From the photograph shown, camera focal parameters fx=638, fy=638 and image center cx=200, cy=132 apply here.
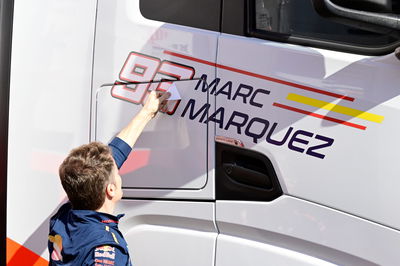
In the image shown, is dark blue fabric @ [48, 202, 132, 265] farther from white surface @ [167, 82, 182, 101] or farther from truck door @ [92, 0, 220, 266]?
white surface @ [167, 82, 182, 101]

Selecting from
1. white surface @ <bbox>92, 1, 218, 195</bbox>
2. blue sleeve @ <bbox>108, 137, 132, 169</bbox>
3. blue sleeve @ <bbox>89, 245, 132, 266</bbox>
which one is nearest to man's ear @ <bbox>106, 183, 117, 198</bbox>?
blue sleeve @ <bbox>89, 245, 132, 266</bbox>

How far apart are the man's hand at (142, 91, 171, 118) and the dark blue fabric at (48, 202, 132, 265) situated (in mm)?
538

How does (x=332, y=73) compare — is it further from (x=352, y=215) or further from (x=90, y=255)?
(x=90, y=255)

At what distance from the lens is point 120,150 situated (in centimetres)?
244

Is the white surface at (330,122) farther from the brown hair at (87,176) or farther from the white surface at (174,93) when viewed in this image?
the brown hair at (87,176)

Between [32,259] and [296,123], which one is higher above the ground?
[296,123]

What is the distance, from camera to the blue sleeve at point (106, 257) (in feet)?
6.28

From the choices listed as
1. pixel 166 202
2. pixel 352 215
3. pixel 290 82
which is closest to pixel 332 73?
pixel 290 82

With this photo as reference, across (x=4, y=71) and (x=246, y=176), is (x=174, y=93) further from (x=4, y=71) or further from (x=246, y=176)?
(x=4, y=71)

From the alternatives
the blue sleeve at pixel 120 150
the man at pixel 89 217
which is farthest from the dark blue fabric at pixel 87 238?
the blue sleeve at pixel 120 150

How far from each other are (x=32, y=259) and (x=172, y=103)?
35.5 inches

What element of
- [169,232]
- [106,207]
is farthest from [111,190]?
[169,232]

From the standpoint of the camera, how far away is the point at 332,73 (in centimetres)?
225

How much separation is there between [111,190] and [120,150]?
14.2 inches
